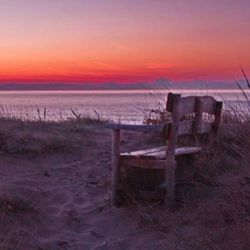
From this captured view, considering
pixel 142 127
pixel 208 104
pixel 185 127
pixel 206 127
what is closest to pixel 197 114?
pixel 185 127

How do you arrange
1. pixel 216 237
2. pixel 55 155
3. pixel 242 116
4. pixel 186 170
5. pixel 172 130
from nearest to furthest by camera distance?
1. pixel 216 237
2. pixel 172 130
3. pixel 186 170
4. pixel 55 155
5. pixel 242 116

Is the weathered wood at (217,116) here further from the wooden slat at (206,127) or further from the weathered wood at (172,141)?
the weathered wood at (172,141)

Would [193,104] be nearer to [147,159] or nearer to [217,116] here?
[147,159]

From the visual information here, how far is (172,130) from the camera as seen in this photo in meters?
5.80

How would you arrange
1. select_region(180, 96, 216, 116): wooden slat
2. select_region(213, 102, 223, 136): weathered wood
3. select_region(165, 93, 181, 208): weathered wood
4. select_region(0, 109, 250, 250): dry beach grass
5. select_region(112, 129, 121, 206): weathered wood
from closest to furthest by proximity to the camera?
1. select_region(0, 109, 250, 250): dry beach grass
2. select_region(165, 93, 181, 208): weathered wood
3. select_region(180, 96, 216, 116): wooden slat
4. select_region(112, 129, 121, 206): weathered wood
5. select_region(213, 102, 223, 136): weathered wood

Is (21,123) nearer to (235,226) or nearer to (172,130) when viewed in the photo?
(172,130)

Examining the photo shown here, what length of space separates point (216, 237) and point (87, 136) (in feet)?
17.8

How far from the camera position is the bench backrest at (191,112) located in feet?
19.0

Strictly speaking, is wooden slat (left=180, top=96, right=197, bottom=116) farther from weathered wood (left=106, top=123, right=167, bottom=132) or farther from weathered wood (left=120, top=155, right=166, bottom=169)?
weathered wood (left=120, top=155, right=166, bottom=169)

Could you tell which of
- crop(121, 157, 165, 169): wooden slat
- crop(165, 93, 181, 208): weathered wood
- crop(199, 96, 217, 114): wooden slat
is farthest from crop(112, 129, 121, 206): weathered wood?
crop(199, 96, 217, 114): wooden slat

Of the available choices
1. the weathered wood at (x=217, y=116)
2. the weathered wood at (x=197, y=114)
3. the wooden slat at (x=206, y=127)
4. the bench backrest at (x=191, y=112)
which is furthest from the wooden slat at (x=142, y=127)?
the weathered wood at (x=217, y=116)

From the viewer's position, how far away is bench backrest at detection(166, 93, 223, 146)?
19.0ft

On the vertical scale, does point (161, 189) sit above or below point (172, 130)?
below

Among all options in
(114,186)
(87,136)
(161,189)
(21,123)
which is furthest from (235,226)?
(21,123)
